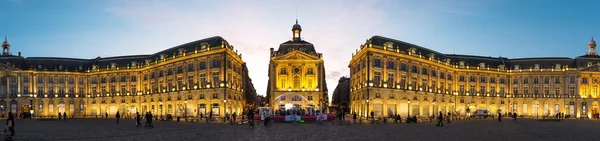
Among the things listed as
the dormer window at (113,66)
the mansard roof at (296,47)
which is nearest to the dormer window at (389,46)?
the mansard roof at (296,47)

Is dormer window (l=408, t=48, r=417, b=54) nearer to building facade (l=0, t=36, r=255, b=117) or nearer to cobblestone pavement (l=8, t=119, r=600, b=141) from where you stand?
building facade (l=0, t=36, r=255, b=117)

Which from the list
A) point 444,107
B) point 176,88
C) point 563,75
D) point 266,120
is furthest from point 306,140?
point 563,75

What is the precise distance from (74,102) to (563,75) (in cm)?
10957

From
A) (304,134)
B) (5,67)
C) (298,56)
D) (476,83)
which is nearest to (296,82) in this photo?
(298,56)

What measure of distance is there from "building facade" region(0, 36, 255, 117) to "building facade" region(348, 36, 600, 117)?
25.2 metres

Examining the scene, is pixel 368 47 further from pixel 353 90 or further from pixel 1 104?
pixel 1 104

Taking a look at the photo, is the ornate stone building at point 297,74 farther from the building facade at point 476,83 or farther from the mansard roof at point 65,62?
the mansard roof at point 65,62

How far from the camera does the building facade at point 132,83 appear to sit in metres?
78.3

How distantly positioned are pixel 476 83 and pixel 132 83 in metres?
75.7

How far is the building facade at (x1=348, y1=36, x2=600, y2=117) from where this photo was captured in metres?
80.9

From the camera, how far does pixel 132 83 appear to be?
319 feet

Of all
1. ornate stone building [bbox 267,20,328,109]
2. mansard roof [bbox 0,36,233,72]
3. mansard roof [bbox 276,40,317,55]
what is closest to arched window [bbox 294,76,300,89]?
ornate stone building [bbox 267,20,328,109]

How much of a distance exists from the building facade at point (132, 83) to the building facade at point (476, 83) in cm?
2523

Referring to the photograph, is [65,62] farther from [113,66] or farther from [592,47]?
[592,47]
